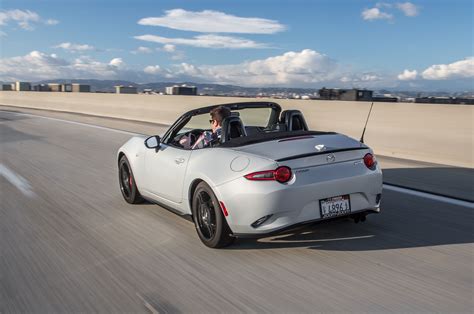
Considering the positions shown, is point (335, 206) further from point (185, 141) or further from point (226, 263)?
point (185, 141)

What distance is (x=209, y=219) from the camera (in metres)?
5.06

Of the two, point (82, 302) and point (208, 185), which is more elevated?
point (208, 185)

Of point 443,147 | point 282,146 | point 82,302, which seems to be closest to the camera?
point 82,302

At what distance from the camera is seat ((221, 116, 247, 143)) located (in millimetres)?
5402

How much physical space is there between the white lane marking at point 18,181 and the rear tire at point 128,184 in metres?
1.52

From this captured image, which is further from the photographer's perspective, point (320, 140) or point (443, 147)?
point (443, 147)

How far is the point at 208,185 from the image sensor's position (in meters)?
4.98

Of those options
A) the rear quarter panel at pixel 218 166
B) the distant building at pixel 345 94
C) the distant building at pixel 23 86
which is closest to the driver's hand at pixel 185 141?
the rear quarter panel at pixel 218 166

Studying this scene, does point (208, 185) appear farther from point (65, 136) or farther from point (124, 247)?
point (65, 136)

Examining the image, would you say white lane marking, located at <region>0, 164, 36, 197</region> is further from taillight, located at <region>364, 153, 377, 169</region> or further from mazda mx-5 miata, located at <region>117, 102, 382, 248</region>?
taillight, located at <region>364, 153, 377, 169</region>

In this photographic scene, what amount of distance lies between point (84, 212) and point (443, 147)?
6.96 m

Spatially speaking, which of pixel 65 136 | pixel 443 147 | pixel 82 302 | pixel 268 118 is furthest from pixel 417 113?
pixel 65 136

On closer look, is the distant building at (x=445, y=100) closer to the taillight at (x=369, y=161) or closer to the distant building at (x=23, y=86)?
the taillight at (x=369, y=161)

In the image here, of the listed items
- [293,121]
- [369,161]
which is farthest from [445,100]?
[369,161]
